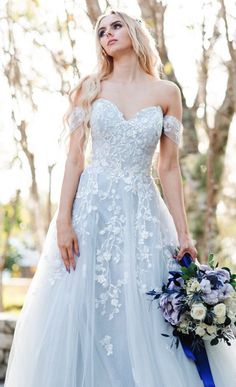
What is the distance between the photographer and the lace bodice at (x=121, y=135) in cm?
366

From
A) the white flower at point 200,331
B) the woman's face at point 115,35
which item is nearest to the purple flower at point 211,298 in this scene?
the white flower at point 200,331

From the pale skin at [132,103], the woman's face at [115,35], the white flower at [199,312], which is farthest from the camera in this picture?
the woman's face at [115,35]

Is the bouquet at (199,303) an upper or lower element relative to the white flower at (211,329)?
upper

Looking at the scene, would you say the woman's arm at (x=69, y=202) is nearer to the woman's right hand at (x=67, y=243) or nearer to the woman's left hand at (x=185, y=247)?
the woman's right hand at (x=67, y=243)

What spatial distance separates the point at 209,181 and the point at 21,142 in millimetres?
1762

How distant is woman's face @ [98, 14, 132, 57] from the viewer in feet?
12.5

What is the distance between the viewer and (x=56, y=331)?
3.44 metres

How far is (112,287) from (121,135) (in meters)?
0.68

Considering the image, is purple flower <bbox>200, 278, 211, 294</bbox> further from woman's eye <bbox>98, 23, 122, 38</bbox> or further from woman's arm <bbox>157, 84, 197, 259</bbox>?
woman's eye <bbox>98, 23, 122, 38</bbox>

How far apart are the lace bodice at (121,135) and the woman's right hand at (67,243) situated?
1.09ft

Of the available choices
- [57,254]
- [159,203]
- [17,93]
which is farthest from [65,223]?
[17,93]

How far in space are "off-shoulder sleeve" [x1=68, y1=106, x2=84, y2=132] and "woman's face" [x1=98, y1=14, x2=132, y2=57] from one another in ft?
1.05

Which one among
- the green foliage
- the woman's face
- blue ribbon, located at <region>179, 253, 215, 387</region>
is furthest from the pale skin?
blue ribbon, located at <region>179, 253, 215, 387</region>

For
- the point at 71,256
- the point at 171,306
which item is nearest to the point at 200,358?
the point at 171,306
